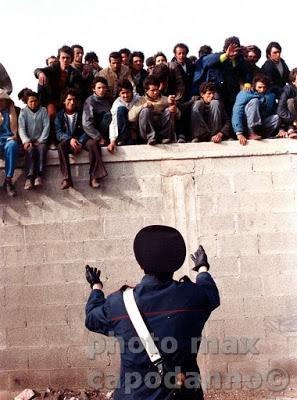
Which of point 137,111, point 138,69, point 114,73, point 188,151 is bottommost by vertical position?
point 188,151

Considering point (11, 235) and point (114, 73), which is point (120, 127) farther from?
point (11, 235)

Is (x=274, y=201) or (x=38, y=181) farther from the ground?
(x=38, y=181)

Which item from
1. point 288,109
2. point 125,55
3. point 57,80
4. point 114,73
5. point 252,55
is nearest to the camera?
point 288,109

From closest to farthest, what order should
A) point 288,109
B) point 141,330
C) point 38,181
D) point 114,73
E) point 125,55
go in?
1. point 141,330
2. point 38,181
3. point 288,109
4. point 114,73
5. point 125,55

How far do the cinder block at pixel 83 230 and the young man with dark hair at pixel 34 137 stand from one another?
598 mm

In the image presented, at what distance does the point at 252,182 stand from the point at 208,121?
919 mm

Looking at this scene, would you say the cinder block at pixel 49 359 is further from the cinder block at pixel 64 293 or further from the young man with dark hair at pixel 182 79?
the young man with dark hair at pixel 182 79

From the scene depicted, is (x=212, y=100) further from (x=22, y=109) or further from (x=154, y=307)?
(x=154, y=307)

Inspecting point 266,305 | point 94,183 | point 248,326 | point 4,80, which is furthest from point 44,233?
point 266,305

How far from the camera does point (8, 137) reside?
5887 millimetres

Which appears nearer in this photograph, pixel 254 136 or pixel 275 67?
pixel 254 136

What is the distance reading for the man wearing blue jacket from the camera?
6.00 metres

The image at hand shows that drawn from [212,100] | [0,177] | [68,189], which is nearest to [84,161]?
[68,189]

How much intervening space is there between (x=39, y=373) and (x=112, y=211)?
2001 millimetres
